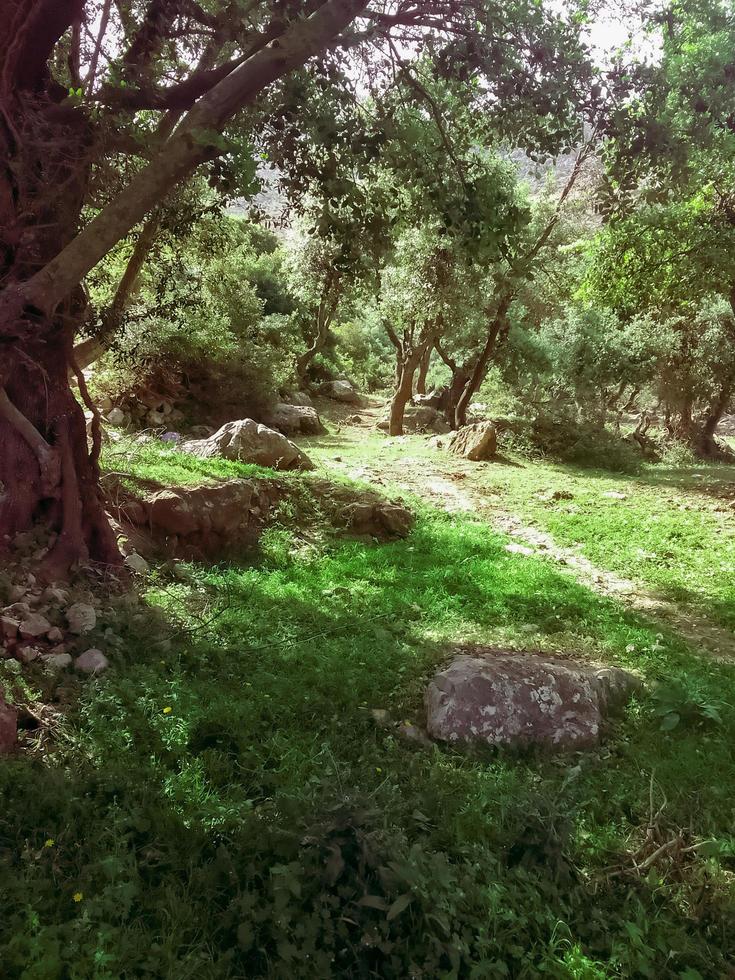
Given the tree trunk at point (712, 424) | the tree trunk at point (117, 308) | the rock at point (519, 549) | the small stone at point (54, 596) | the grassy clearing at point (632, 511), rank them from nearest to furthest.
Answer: the small stone at point (54, 596), the tree trunk at point (117, 308), the grassy clearing at point (632, 511), the rock at point (519, 549), the tree trunk at point (712, 424)

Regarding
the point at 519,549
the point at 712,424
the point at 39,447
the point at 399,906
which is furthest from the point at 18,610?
the point at 712,424

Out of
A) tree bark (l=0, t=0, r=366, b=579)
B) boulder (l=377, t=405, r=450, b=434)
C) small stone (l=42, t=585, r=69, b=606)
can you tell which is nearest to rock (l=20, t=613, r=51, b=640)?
small stone (l=42, t=585, r=69, b=606)

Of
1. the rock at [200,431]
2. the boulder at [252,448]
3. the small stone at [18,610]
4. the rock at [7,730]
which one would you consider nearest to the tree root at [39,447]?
the small stone at [18,610]

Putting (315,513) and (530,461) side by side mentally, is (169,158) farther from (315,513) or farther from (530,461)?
(530,461)

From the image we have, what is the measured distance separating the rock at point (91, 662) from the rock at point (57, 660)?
2.6 inches

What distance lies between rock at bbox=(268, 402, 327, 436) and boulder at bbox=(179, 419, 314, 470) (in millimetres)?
8361

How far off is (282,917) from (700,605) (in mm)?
6235

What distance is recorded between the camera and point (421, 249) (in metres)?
17.4

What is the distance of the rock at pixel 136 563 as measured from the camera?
615cm

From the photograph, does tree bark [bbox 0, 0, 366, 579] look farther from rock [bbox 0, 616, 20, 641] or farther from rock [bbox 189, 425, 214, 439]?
rock [bbox 189, 425, 214, 439]

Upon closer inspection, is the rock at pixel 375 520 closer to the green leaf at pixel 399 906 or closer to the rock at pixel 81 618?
the rock at pixel 81 618

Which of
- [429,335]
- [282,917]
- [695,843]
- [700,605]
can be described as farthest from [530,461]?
[282,917]

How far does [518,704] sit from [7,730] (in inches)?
133

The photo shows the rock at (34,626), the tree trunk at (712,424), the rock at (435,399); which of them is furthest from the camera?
the rock at (435,399)
